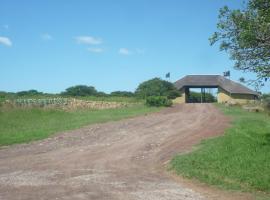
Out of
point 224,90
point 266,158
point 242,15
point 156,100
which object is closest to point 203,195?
point 266,158

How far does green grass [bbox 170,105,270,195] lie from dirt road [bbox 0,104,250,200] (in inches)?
28.0

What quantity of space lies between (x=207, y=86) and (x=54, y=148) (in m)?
47.5

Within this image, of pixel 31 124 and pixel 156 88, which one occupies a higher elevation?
pixel 156 88

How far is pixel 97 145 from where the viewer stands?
18875 millimetres

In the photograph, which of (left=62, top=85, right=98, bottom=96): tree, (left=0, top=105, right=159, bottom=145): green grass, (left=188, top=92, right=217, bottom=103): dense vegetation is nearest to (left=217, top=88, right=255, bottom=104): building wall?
(left=188, top=92, right=217, bottom=103): dense vegetation

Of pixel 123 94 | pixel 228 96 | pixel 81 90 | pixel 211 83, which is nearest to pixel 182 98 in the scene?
pixel 211 83

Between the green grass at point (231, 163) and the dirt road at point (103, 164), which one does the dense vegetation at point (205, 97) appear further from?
the green grass at point (231, 163)

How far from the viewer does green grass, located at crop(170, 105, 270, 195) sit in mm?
11136

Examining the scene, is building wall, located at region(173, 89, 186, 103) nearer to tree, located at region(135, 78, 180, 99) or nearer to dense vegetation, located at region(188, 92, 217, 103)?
tree, located at region(135, 78, 180, 99)

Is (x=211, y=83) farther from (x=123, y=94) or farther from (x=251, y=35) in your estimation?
(x=251, y=35)

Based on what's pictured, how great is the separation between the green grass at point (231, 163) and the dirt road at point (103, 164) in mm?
712

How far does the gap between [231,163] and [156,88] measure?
4238cm

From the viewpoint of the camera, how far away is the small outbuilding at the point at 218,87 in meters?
61.6

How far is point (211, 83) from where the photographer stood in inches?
2504
